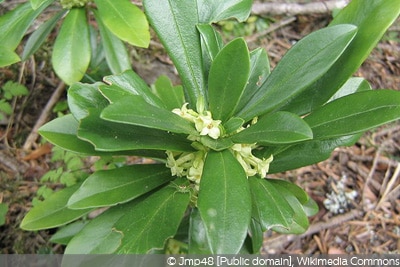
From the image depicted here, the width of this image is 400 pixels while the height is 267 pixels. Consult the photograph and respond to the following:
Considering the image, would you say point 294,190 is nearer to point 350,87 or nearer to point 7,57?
point 350,87

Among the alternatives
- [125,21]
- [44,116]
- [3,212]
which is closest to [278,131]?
[125,21]

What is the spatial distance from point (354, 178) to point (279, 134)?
170cm

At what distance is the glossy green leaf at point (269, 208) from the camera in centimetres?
103

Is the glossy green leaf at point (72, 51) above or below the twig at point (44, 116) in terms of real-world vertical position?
above

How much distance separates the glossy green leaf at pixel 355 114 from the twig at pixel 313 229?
1.28 meters

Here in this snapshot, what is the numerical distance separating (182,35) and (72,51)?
2.34 feet

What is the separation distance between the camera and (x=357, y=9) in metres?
1.05

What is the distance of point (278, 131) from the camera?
966 mm

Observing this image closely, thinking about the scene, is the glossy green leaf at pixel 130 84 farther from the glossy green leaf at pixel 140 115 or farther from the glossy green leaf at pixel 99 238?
the glossy green leaf at pixel 99 238

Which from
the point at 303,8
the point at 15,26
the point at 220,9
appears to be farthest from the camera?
A: the point at 303,8

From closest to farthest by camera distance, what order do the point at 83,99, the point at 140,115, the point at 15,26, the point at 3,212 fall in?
the point at 140,115, the point at 83,99, the point at 15,26, the point at 3,212

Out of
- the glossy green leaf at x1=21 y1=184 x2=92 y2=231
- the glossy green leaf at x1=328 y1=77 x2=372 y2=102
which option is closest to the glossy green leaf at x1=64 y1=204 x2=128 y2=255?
the glossy green leaf at x1=21 y1=184 x2=92 y2=231

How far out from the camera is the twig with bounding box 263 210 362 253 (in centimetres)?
222

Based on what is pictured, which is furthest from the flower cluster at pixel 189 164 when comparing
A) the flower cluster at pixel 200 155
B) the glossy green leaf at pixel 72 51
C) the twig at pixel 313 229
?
the twig at pixel 313 229
